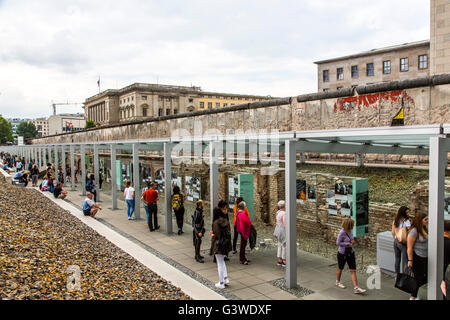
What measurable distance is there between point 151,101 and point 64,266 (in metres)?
85.0

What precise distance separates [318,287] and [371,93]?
725cm

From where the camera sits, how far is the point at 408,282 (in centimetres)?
554

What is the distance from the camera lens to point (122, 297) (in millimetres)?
5832

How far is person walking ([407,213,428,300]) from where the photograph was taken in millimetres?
5480

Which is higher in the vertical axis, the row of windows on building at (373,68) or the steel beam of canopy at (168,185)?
the row of windows on building at (373,68)

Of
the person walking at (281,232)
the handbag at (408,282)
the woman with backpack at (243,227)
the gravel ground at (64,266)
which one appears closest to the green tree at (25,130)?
the gravel ground at (64,266)

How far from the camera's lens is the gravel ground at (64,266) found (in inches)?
225

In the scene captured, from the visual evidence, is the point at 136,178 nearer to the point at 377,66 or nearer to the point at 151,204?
the point at 151,204

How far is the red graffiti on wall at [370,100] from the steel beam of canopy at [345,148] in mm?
1822

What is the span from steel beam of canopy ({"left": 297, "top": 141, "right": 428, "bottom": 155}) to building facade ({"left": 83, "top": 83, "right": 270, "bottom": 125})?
3091 inches

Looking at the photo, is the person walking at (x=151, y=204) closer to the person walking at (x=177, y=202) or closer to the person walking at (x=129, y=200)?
the person walking at (x=177, y=202)

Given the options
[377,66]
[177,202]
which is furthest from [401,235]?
[377,66]

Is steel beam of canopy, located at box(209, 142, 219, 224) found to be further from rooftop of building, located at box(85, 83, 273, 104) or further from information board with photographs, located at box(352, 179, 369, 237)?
rooftop of building, located at box(85, 83, 273, 104)
